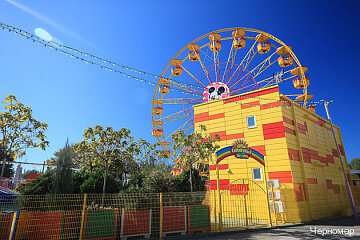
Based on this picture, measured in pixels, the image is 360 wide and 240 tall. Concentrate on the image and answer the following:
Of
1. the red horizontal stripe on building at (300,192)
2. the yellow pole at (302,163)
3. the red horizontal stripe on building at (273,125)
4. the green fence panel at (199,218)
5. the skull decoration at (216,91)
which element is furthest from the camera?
the skull decoration at (216,91)

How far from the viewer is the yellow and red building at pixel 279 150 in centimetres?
1046

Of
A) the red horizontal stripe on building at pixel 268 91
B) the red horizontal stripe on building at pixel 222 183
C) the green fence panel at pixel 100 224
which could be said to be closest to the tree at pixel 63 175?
the green fence panel at pixel 100 224

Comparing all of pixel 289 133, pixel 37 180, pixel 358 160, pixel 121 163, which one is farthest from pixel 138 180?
pixel 358 160

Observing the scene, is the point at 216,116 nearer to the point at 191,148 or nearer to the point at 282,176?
the point at 191,148

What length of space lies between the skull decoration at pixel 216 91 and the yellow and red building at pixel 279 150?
4626 mm

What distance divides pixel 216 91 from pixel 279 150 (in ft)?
29.4

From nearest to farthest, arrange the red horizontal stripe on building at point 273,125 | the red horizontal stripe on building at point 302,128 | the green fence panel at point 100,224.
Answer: the green fence panel at point 100,224 → the red horizontal stripe on building at point 273,125 → the red horizontal stripe on building at point 302,128

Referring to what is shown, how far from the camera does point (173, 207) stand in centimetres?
705

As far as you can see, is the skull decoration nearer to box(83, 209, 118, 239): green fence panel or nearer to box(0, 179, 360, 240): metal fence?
box(0, 179, 360, 240): metal fence

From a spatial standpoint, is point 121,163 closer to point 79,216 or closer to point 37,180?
point 79,216

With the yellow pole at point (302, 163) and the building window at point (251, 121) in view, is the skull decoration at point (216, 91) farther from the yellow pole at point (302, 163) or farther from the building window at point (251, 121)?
the yellow pole at point (302, 163)

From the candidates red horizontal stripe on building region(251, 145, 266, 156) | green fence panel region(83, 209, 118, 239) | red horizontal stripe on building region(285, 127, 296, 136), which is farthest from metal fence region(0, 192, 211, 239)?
red horizontal stripe on building region(285, 127, 296, 136)

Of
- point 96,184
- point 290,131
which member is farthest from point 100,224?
point 290,131

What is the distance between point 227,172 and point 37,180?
31.2 ft
